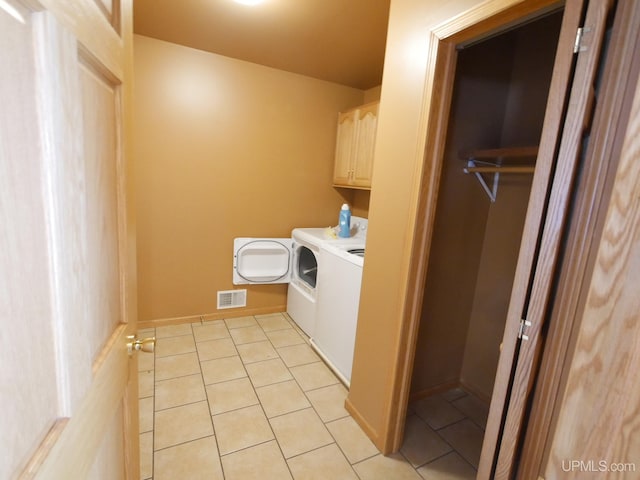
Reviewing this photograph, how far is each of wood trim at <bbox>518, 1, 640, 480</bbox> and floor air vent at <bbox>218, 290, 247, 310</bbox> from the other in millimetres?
2674

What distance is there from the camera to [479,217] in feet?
6.97

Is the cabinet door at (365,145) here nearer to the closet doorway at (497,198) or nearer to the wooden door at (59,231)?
the closet doorway at (497,198)

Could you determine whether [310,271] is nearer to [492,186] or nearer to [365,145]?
[365,145]

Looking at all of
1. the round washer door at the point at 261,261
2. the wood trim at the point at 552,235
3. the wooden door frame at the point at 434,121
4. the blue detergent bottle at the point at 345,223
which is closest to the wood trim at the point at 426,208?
the wooden door frame at the point at 434,121

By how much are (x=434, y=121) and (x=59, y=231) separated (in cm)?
140

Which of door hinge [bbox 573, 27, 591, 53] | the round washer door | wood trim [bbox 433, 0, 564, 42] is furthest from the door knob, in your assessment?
the round washer door

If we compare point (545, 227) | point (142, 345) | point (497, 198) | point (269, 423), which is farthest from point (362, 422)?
point (497, 198)

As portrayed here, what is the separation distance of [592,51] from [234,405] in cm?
231

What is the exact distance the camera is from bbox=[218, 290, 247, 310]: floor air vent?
312 centimetres

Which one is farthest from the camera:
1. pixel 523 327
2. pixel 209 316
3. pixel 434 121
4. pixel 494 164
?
pixel 209 316

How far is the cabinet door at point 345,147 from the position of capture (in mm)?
3004

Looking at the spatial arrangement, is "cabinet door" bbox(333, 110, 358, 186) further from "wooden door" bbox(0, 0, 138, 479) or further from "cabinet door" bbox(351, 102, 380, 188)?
"wooden door" bbox(0, 0, 138, 479)

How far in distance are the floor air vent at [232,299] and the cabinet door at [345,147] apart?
4.99 feet

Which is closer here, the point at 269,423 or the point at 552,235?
the point at 552,235
